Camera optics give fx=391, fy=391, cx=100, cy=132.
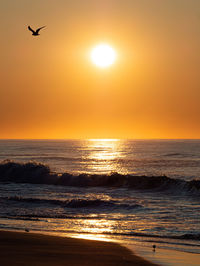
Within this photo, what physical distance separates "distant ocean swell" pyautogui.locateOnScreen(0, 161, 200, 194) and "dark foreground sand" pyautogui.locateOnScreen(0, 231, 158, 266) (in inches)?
683

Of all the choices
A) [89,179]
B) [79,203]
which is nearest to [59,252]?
[79,203]

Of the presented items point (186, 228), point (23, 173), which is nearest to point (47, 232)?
point (186, 228)

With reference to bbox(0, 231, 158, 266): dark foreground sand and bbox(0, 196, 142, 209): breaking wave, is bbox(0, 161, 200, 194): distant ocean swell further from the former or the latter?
bbox(0, 231, 158, 266): dark foreground sand

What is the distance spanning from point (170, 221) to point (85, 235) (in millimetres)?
4548

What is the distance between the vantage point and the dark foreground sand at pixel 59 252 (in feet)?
33.5

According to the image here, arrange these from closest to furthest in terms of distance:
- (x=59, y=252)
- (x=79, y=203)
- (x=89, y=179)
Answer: (x=59, y=252), (x=79, y=203), (x=89, y=179)

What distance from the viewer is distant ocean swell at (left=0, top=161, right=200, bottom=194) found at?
3119cm

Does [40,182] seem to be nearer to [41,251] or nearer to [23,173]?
[23,173]

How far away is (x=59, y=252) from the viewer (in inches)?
448

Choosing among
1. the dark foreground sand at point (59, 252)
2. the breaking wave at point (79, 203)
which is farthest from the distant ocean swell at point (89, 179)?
the dark foreground sand at point (59, 252)

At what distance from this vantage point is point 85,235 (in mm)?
14414

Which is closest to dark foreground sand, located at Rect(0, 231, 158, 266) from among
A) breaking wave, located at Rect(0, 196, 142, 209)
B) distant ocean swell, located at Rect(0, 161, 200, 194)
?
breaking wave, located at Rect(0, 196, 142, 209)

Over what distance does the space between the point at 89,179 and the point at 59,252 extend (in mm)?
25956

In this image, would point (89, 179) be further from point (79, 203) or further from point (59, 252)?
point (59, 252)
